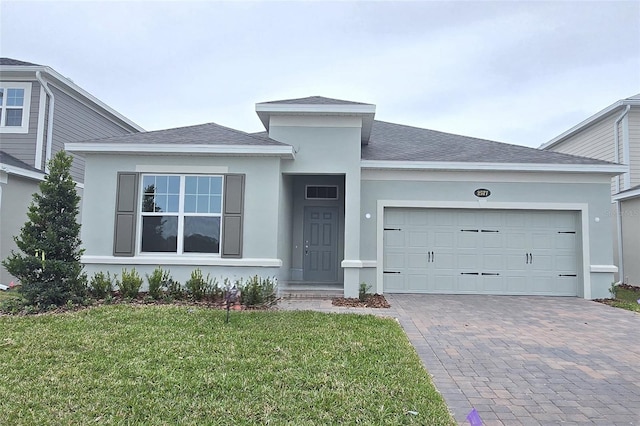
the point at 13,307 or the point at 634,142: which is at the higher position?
the point at 634,142

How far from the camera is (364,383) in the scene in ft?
12.8

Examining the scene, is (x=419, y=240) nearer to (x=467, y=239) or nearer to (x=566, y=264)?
(x=467, y=239)

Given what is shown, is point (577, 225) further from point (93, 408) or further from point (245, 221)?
point (93, 408)

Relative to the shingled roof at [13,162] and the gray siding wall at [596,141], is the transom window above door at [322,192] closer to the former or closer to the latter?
the shingled roof at [13,162]

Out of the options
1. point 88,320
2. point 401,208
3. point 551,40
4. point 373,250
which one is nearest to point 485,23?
point 551,40

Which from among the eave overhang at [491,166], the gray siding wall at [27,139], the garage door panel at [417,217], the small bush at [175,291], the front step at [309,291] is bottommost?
the front step at [309,291]

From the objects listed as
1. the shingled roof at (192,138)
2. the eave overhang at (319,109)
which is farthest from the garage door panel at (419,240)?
the shingled roof at (192,138)

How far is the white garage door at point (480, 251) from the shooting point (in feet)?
32.9

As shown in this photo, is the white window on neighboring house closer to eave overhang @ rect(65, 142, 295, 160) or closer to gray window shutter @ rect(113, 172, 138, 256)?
eave overhang @ rect(65, 142, 295, 160)

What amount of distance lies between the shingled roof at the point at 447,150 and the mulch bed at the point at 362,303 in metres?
3.40

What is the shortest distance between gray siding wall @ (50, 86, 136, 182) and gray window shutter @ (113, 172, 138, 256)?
17.9 ft

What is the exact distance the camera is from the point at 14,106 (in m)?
12.3

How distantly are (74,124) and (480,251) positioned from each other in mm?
13340

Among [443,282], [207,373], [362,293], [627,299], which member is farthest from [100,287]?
[627,299]
